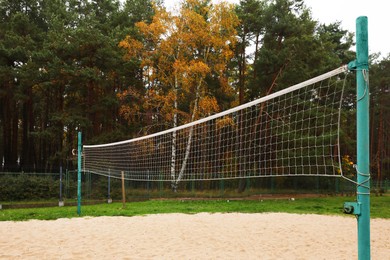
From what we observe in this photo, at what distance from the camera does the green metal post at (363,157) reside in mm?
2885

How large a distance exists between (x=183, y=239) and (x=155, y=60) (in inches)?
626

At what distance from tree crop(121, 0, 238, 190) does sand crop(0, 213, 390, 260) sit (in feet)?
35.1

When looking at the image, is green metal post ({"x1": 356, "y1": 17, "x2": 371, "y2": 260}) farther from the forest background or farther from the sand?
the forest background

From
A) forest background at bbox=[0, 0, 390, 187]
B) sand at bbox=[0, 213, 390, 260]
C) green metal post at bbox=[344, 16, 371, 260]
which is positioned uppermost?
forest background at bbox=[0, 0, 390, 187]

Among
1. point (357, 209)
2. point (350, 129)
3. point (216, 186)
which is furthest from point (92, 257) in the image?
point (350, 129)

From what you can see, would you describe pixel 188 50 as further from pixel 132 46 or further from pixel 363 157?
pixel 363 157

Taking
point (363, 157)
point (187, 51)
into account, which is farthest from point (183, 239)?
point (187, 51)

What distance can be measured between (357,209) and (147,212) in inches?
397

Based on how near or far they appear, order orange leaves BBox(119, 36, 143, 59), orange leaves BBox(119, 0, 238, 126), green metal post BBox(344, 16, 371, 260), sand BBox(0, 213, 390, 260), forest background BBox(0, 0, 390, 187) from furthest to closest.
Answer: orange leaves BBox(119, 36, 143, 59)
forest background BBox(0, 0, 390, 187)
orange leaves BBox(119, 0, 238, 126)
sand BBox(0, 213, 390, 260)
green metal post BBox(344, 16, 371, 260)

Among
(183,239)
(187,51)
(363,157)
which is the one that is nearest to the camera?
(363,157)

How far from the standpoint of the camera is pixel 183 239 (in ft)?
23.4

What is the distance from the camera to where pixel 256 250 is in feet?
20.2

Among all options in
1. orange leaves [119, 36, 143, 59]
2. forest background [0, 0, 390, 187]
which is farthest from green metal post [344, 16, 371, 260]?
orange leaves [119, 36, 143, 59]

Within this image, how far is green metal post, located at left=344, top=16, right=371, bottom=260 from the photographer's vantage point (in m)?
2.88
